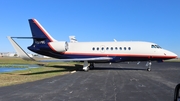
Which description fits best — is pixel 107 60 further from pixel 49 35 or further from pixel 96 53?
pixel 49 35

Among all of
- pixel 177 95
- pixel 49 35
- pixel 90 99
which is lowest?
pixel 90 99

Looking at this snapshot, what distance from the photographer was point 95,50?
27.9 metres

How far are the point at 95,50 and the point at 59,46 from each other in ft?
17.6

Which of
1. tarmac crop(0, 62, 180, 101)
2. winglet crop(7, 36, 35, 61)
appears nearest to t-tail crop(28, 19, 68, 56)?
winglet crop(7, 36, 35, 61)

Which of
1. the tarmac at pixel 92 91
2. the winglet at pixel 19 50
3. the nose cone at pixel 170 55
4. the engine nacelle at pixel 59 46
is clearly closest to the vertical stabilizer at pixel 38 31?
the engine nacelle at pixel 59 46

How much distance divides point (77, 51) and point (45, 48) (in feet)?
16.3

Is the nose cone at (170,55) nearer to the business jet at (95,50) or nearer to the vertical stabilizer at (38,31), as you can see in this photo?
the business jet at (95,50)

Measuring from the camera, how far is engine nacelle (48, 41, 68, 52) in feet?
93.2

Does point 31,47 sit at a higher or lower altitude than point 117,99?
higher

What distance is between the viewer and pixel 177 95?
120 inches

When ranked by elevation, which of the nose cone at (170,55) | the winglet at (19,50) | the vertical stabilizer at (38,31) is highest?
the vertical stabilizer at (38,31)

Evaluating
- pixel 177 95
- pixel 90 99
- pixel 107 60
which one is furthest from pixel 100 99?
pixel 107 60

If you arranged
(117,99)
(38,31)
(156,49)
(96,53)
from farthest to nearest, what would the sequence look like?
(38,31) → (96,53) → (156,49) → (117,99)

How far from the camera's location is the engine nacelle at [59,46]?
2842 centimetres
